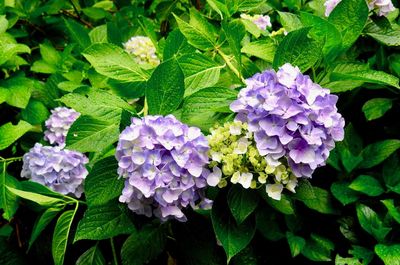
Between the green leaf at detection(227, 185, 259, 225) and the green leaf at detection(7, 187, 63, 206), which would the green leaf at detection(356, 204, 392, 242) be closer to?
the green leaf at detection(227, 185, 259, 225)

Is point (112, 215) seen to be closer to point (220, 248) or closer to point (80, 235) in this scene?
point (80, 235)

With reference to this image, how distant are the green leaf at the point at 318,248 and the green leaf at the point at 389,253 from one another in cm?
15

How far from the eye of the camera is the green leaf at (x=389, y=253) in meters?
1.35

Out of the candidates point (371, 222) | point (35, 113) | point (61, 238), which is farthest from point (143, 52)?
point (371, 222)

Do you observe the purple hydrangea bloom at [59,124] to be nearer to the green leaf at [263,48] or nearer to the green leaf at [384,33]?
the green leaf at [263,48]

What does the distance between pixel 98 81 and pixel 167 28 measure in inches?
17.3

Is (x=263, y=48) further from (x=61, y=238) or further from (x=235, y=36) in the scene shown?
(x=61, y=238)

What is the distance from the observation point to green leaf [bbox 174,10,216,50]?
1.34 metres

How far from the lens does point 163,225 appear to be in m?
1.32

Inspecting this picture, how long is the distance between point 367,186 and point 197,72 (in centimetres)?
60

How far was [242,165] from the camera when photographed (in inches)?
42.0

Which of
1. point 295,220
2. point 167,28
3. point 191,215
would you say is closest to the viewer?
point 191,215

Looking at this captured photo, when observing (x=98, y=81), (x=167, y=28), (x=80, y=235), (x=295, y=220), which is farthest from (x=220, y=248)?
(x=167, y=28)

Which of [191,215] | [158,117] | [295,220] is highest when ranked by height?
[158,117]
